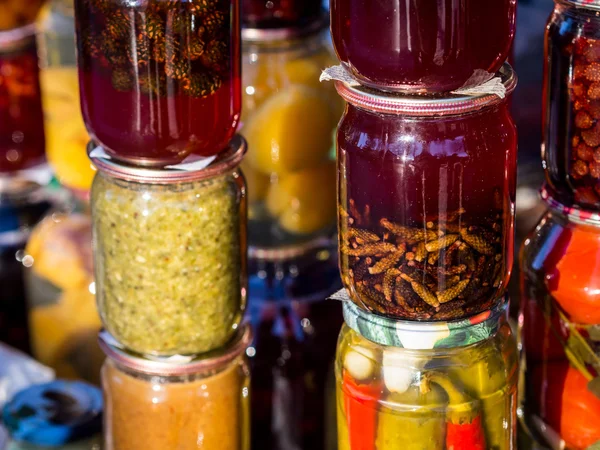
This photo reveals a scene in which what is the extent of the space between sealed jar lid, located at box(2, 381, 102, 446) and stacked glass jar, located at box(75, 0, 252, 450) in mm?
92

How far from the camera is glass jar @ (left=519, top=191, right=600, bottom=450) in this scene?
3.49 ft

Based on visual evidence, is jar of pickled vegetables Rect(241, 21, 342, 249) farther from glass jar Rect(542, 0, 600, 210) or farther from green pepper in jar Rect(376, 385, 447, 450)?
green pepper in jar Rect(376, 385, 447, 450)

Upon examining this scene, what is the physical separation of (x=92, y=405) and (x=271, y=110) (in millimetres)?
469

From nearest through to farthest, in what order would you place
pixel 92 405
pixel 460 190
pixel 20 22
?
pixel 460 190 < pixel 92 405 < pixel 20 22

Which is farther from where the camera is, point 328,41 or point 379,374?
point 328,41

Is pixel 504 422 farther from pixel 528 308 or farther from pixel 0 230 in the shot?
pixel 0 230

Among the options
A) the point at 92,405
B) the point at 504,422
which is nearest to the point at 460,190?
the point at 504,422

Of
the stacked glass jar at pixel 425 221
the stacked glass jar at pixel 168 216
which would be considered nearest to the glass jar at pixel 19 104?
the stacked glass jar at pixel 168 216

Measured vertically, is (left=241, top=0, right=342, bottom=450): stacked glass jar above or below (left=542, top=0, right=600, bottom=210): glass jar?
below

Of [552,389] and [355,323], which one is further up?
[355,323]

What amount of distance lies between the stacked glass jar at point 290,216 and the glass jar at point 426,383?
43 centimetres

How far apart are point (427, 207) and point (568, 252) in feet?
0.83

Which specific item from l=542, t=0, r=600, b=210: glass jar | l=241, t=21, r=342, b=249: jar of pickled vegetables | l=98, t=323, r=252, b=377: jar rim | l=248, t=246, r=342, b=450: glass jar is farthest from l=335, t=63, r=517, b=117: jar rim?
l=248, t=246, r=342, b=450: glass jar

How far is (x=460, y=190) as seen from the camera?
0.91m
